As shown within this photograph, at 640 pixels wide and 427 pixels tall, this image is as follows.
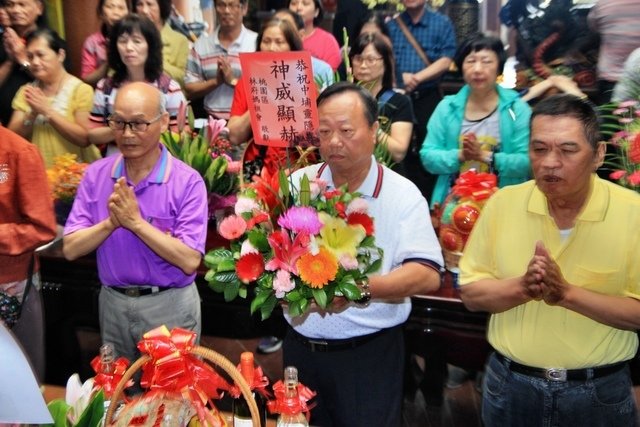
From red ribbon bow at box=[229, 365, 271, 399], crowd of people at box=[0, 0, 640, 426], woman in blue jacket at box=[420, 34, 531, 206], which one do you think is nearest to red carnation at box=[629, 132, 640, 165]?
crowd of people at box=[0, 0, 640, 426]

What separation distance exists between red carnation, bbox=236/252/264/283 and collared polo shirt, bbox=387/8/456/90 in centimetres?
253

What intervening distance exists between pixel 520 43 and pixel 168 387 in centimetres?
310

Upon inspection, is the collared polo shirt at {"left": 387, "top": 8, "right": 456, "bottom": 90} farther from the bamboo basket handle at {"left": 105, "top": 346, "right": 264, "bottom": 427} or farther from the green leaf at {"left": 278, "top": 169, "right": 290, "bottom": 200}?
the bamboo basket handle at {"left": 105, "top": 346, "right": 264, "bottom": 427}

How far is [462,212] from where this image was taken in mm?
2543

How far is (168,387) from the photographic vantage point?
147cm

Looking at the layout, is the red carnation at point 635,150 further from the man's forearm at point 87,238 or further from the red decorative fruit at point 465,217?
the man's forearm at point 87,238

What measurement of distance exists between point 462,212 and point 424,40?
1.87 metres

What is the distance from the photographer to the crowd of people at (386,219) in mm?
1775

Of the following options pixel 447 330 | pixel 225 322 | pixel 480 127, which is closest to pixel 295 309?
pixel 447 330

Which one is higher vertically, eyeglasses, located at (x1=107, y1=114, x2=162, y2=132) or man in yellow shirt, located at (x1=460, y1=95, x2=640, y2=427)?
eyeglasses, located at (x1=107, y1=114, x2=162, y2=132)

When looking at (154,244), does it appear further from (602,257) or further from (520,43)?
(520,43)

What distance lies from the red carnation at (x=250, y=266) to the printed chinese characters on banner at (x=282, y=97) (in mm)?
573

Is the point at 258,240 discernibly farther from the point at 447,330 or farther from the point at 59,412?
the point at 447,330

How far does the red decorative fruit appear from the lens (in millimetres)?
2521
